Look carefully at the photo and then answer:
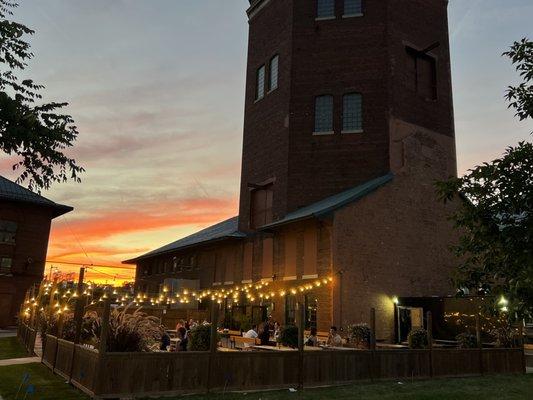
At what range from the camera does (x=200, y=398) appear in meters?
12.1

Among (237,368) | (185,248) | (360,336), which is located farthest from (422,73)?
(237,368)

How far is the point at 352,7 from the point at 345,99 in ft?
20.5

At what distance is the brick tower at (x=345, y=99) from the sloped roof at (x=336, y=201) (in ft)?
2.42

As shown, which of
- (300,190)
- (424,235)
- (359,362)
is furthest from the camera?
(300,190)

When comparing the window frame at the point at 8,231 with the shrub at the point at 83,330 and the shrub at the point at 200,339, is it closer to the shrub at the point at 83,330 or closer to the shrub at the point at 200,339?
the shrub at the point at 83,330

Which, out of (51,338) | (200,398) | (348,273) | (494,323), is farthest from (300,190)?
(200,398)

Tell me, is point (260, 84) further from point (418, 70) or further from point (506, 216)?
point (506, 216)

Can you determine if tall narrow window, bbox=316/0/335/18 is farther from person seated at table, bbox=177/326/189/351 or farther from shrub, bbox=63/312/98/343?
shrub, bbox=63/312/98/343

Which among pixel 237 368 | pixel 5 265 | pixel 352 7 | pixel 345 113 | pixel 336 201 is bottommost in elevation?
pixel 237 368

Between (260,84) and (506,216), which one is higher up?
(260,84)

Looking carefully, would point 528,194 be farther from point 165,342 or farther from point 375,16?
point 375,16

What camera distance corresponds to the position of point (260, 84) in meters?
35.5

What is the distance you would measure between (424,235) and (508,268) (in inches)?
799

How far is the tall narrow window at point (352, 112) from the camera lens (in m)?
29.7
